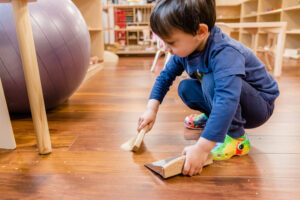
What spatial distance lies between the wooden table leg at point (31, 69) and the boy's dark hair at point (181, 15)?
0.38 m

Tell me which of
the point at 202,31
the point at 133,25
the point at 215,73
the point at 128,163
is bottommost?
the point at 128,163

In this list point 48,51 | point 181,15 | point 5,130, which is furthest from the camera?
point 48,51

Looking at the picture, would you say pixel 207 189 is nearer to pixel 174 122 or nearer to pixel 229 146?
pixel 229 146

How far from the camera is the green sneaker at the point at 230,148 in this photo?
82 cm

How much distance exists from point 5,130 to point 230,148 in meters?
0.78

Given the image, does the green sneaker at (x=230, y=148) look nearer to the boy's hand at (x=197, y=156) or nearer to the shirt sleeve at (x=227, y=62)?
the boy's hand at (x=197, y=156)

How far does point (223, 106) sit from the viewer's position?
650 mm

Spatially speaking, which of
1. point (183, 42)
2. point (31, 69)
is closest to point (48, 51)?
point (31, 69)

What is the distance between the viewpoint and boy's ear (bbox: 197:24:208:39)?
26.5 inches

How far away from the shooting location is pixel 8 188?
0.68 meters

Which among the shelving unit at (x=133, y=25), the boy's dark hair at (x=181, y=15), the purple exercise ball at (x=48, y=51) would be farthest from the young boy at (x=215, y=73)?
the shelving unit at (x=133, y=25)

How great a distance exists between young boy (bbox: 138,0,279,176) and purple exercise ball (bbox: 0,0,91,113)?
547 millimetres

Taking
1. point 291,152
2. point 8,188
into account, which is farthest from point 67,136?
point 291,152

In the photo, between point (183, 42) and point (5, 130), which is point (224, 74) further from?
point (5, 130)
